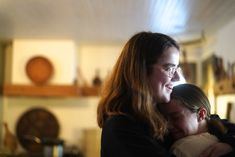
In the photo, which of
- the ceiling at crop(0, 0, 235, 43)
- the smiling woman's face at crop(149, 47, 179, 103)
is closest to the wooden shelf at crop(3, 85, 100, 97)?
the ceiling at crop(0, 0, 235, 43)

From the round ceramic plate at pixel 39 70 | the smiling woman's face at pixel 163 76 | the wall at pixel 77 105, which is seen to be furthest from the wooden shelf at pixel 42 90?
the smiling woman's face at pixel 163 76

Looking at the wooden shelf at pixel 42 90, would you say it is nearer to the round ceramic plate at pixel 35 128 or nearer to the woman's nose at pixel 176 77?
the round ceramic plate at pixel 35 128

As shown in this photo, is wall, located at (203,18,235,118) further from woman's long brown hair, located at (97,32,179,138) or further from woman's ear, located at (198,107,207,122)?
woman's long brown hair, located at (97,32,179,138)

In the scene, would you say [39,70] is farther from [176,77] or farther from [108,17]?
[176,77]

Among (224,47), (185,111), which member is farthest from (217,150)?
(224,47)

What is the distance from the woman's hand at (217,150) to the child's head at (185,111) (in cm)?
16

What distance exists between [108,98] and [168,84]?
210 mm

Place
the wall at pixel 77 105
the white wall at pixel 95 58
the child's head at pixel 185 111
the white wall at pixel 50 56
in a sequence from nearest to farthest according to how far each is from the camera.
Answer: the child's head at pixel 185 111 < the white wall at pixel 50 56 < the wall at pixel 77 105 < the white wall at pixel 95 58

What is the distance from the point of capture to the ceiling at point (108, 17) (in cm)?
266

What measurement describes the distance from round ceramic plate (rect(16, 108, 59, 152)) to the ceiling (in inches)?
38.3

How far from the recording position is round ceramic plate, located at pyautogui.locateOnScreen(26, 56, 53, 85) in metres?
4.11

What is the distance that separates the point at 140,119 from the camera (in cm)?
108

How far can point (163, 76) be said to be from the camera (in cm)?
114

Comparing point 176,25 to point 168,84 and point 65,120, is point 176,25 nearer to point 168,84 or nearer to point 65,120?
point 65,120
